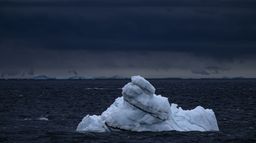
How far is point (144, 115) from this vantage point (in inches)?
1778

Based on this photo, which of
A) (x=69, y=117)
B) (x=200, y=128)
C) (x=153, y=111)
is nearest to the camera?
(x=153, y=111)

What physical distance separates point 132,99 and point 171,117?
335 centimetres

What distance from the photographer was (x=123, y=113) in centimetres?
4484

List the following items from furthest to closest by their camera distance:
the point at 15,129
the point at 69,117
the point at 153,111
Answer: the point at 69,117
the point at 15,129
the point at 153,111

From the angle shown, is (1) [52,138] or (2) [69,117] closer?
(1) [52,138]

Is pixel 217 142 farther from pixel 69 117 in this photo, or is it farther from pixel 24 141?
pixel 69 117

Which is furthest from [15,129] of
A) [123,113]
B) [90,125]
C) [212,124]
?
[212,124]

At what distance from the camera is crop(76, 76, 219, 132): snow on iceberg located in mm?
44750

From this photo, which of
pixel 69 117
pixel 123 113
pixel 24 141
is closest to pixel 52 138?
pixel 24 141

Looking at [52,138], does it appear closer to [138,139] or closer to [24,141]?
[24,141]

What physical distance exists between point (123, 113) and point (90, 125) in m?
3.38

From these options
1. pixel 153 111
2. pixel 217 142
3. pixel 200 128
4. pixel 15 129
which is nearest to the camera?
pixel 217 142

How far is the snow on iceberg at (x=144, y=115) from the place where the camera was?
44.8 meters

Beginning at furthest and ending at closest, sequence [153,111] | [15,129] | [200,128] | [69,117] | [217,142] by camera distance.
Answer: [69,117], [15,129], [200,128], [153,111], [217,142]
